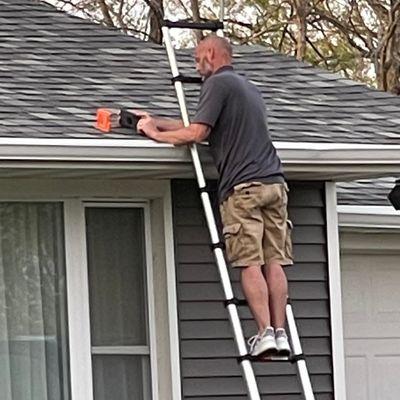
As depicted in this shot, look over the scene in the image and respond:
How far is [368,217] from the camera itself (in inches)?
362

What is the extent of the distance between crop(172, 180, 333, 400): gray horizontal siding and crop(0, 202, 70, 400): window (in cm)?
71

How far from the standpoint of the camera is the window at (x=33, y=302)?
731cm

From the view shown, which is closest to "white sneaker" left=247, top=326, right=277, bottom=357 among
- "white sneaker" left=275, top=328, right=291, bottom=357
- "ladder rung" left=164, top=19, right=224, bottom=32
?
"white sneaker" left=275, top=328, right=291, bottom=357

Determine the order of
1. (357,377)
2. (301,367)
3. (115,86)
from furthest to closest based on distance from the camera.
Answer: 1. (357,377)
2. (115,86)
3. (301,367)

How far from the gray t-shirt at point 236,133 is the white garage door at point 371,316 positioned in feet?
8.66

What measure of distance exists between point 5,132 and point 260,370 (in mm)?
2097

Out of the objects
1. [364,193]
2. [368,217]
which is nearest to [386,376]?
[368,217]

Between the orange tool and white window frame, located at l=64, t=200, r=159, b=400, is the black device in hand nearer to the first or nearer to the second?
the orange tool

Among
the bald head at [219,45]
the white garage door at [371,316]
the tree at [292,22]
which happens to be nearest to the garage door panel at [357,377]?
the white garage door at [371,316]

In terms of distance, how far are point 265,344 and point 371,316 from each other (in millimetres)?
3246

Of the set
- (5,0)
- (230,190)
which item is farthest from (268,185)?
(5,0)

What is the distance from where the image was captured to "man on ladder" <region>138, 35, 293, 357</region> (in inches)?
264

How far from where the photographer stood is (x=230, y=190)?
22.3 feet

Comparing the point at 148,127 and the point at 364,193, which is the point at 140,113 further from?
the point at 364,193
